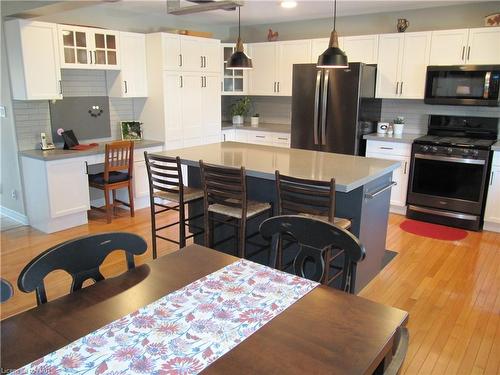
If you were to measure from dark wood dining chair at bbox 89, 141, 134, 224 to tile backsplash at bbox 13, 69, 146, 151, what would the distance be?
714mm

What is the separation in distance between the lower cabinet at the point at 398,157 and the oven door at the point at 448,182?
Result: 88 millimetres

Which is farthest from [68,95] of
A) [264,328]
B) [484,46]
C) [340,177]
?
[484,46]

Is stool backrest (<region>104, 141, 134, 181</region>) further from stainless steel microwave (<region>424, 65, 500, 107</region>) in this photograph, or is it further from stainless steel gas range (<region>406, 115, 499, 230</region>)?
stainless steel microwave (<region>424, 65, 500, 107</region>)

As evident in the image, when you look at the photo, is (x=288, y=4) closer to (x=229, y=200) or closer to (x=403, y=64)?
(x=403, y=64)

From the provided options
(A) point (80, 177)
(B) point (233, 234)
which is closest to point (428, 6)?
(B) point (233, 234)

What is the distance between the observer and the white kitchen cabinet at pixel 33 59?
4039mm

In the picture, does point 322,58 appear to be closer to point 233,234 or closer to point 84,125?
point 233,234

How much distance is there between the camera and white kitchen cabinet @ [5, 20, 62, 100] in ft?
13.3

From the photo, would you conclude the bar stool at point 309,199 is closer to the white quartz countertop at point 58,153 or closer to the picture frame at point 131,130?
the white quartz countertop at point 58,153

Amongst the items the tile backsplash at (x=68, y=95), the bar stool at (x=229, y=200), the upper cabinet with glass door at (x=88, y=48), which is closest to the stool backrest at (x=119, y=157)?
the tile backsplash at (x=68, y=95)

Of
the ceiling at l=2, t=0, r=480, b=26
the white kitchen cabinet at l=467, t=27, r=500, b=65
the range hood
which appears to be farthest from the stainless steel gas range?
the range hood

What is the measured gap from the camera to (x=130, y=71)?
16.6 feet

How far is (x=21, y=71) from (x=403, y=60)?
13.8 ft

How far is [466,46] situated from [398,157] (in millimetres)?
1385
